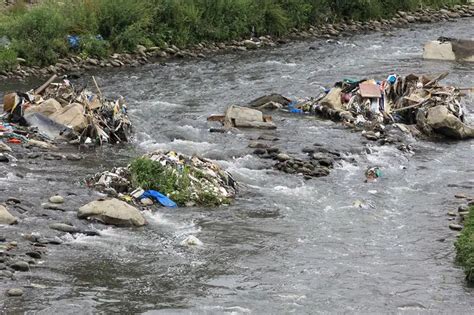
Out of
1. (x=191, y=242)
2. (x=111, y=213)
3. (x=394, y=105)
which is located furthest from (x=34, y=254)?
(x=394, y=105)

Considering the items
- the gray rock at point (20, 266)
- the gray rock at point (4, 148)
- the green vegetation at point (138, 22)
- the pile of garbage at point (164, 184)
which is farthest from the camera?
the green vegetation at point (138, 22)

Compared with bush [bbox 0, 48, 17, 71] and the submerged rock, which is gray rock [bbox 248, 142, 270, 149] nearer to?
the submerged rock

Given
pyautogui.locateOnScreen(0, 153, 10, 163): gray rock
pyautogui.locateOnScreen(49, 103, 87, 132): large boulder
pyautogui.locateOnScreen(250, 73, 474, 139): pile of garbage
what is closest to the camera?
pyautogui.locateOnScreen(0, 153, 10, 163): gray rock

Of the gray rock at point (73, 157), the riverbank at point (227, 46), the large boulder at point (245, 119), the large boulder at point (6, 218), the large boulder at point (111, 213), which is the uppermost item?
the large boulder at point (6, 218)

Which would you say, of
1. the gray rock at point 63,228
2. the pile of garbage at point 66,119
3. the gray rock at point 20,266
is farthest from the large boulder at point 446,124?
the gray rock at point 20,266

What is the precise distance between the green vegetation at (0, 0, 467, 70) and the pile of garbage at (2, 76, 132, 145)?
6.73m

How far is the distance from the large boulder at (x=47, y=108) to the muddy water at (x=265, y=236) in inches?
74.9

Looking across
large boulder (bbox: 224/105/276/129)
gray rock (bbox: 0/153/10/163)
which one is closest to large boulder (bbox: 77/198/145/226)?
gray rock (bbox: 0/153/10/163)

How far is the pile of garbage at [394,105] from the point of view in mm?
20516

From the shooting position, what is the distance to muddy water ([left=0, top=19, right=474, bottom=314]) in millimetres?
10609

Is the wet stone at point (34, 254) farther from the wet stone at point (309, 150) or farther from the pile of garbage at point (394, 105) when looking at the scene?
the pile of garbage at point (394, 105)

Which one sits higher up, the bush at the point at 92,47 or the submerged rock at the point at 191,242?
the submerged rock at the point at 191,242

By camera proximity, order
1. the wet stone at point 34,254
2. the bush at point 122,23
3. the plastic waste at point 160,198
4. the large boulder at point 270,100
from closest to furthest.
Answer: the wet stone at point 34,254 < the plastic waste at point 160,198 < the large boulder at point 270,100 < the bush at point 122,23

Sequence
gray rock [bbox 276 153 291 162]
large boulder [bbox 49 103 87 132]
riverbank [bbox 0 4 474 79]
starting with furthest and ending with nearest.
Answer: riverbank [bbox 0 4 474 79] → large boulder [bbox 49 103 87 132] → gray rock [bbox 276 153 291 162]
